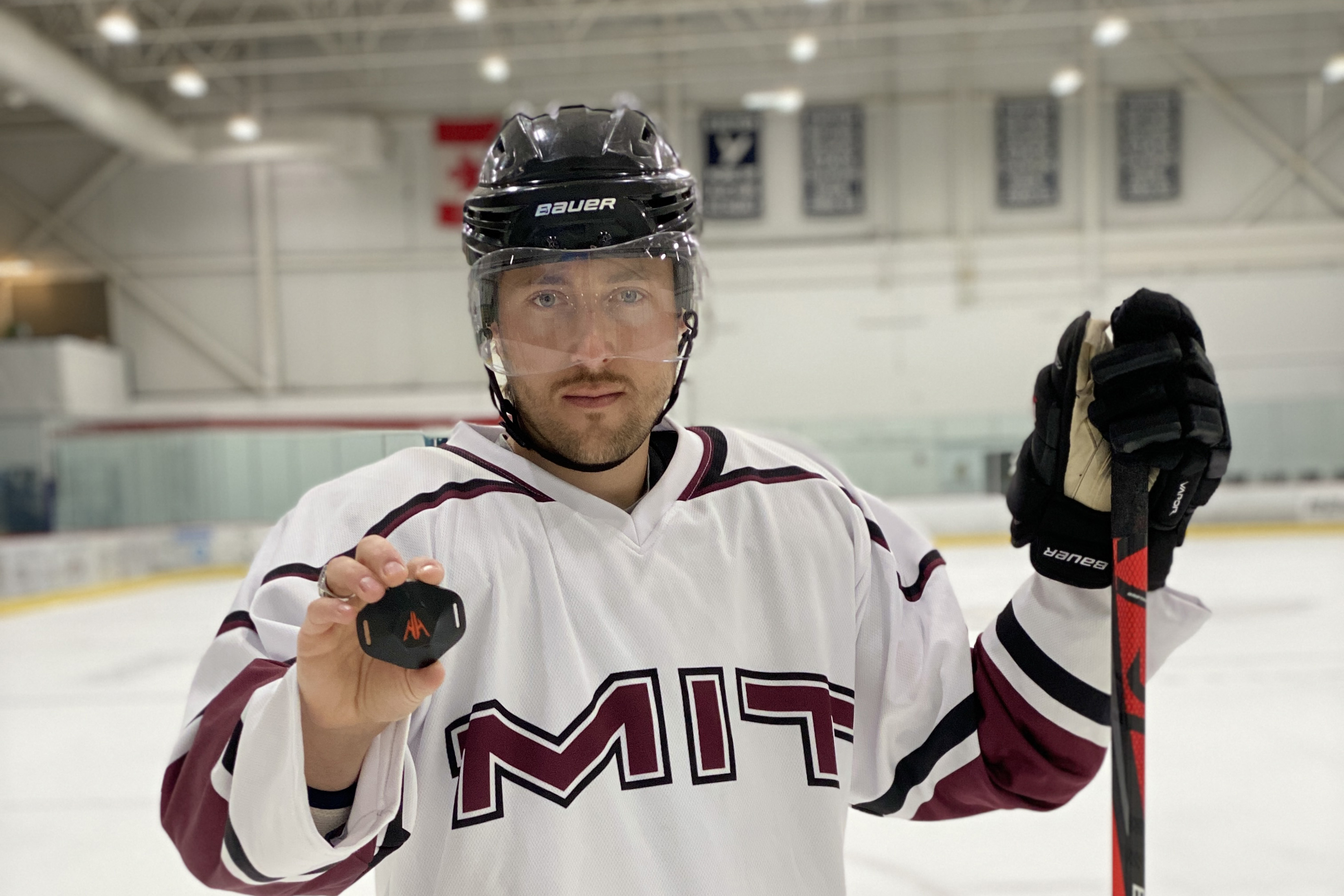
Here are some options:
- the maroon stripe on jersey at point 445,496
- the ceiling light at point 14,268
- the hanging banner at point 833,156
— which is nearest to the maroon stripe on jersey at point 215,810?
the maroon stripe on jersey at point 445,496

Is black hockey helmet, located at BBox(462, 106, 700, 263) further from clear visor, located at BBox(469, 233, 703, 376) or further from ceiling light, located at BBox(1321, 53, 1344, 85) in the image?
ceiling light, located at BBox(1321, 53, 1344, 85)

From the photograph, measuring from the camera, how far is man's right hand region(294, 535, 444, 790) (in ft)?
2.39

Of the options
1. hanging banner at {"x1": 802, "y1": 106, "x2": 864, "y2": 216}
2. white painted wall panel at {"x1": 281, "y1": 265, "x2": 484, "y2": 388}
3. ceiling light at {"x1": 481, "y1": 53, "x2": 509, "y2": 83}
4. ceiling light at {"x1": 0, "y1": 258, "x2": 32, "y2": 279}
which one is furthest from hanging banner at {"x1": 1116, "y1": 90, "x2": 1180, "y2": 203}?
ceiling light at {"x1": 0, "y1": 258, "x2": 32, "y2": 279}

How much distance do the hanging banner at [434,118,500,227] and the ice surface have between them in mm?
6667

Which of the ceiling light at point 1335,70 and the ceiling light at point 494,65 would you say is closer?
the ceiling light at point 494,65

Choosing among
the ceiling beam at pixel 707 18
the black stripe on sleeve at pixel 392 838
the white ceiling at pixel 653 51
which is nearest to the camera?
the black stripe on sleeve at pixel 392 838

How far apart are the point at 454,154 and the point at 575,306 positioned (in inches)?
421

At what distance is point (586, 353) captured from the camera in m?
1.04

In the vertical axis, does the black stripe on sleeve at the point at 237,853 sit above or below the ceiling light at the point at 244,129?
below

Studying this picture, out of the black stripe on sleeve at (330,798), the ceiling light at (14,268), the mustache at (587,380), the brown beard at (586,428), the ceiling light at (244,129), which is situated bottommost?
the black stripe on sleeve at (330,798)

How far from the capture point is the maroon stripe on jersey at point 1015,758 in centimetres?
108

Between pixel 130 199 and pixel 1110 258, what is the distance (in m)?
10.8

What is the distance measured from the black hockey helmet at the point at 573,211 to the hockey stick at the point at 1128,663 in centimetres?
49

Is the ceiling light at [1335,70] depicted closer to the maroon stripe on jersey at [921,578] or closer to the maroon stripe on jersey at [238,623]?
the maroon stripe on jersey at [921,578]
